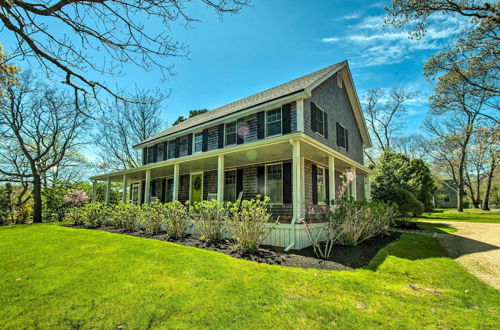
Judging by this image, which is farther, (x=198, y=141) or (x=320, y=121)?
(x=198, y=141)

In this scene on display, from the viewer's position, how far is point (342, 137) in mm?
12836

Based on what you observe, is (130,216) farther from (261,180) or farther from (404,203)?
(404,203)

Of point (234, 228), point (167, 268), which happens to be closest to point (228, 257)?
point (234, 228)

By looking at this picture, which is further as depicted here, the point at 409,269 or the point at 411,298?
the point at 409,269

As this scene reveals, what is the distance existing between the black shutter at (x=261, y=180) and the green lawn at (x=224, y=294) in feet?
16.5

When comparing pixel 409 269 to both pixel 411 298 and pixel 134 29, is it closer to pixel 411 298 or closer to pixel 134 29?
pixel 411 298

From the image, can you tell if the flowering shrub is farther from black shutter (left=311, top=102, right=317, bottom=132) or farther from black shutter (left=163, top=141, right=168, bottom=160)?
black shutter (left=311, top=102, right=317, bottom=132)

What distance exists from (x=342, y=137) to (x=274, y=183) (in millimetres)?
5202

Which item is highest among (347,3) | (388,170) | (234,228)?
(347,3)

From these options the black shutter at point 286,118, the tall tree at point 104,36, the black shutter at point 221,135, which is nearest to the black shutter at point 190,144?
the black shutter at point 221,135

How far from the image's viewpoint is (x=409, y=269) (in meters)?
4.98

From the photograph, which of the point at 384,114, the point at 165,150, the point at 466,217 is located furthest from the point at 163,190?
the point at 384,114

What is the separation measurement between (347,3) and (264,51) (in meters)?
3.23

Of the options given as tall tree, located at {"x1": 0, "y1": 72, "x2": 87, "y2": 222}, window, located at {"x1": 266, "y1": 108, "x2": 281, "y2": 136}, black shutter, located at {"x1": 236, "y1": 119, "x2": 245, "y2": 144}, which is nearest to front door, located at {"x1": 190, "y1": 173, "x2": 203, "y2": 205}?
black shutter, located at {"x1": 236, "y1": 119, "x2": 245, "y2": 144}
